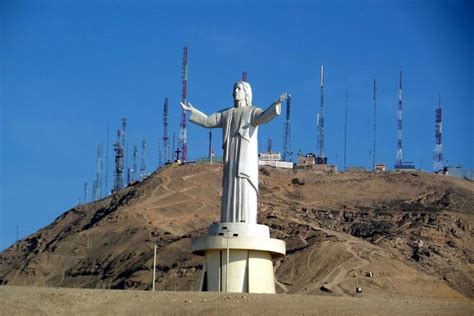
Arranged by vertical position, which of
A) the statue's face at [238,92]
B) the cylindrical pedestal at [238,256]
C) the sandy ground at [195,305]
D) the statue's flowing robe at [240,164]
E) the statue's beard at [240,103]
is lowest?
the sandy ground at [195,305]

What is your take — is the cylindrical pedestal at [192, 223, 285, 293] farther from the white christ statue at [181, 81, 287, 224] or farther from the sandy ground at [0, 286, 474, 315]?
the sandy ground at [0, 286, 474, 315]

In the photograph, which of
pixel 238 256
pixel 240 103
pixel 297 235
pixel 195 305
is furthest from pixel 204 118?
pixel 297 235

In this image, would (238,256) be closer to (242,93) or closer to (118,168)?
(242,93)

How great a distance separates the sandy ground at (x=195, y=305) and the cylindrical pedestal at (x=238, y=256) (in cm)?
362

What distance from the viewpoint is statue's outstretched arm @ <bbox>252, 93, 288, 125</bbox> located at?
3228 cm

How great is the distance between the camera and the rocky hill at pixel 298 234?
2734 inches

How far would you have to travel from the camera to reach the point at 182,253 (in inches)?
2955

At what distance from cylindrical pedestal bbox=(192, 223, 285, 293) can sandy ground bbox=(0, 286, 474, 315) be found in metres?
3.62

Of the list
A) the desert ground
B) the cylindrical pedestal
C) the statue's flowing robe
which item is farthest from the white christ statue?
the desert ground

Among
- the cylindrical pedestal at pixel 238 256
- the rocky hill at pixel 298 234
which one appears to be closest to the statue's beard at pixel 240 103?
the cylindrical pedestal at pixel 238 256

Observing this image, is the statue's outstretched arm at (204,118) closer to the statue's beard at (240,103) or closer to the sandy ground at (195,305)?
the statue's beard at (240,103)

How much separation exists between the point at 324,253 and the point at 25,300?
146 ft

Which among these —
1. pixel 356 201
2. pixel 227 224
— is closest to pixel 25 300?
pixel 227 224

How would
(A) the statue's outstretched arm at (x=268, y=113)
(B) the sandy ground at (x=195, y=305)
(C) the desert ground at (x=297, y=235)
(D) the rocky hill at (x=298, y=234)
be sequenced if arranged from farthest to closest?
(D) the rocky hill at (x=298, y=234) < (C) the desert ground at (x=297, y=235) < (A) the statue's outstretched arm at (x=268, y=113) < (B) the sandy ground at (x=195, y=305)
